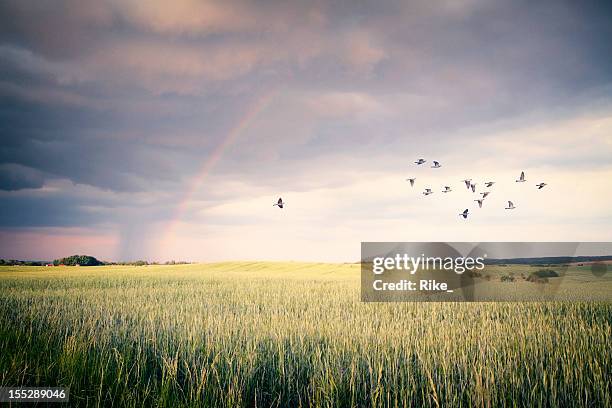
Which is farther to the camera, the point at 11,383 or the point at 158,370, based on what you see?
the point at 158,370

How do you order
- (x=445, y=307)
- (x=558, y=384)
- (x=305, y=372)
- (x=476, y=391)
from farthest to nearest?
(x=445, y=307)
(x=305, y=372)
(x=558, y=384)
(x=476, y=391)

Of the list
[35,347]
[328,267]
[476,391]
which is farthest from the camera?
[328,267]

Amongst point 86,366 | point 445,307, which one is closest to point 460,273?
point 445,307

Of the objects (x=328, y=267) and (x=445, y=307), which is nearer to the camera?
(x=445, y=307)

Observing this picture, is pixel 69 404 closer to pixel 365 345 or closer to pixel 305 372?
pixel 305 372

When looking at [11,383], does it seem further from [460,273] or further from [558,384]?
[460,273]

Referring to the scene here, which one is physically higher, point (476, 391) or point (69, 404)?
point (476, 391)

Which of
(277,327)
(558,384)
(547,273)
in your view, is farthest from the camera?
(547,273)

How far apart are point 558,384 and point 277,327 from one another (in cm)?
502

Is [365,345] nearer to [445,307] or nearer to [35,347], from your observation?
[35,347]

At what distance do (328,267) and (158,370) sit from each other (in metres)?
48.0

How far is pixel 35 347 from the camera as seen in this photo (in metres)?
6.73

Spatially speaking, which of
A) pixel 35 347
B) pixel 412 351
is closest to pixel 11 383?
pixel 35 347

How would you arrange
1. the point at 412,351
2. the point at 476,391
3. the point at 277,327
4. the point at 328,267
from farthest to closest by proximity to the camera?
1. the point at 328,267
2. the point at 277,327
3. the point at 412,351
4. the point at 476,391
